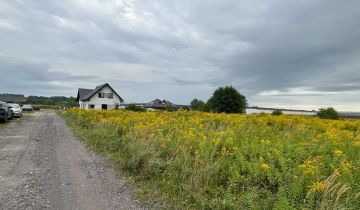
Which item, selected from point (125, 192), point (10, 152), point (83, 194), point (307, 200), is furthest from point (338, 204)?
point (10, 152)

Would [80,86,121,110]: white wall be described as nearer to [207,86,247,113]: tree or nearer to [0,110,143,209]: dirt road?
[207,86,247,113]: tree

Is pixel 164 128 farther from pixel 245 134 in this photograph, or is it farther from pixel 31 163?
pixel 31 163

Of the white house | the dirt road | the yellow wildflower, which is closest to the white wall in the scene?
the white house

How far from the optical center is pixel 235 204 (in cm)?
531

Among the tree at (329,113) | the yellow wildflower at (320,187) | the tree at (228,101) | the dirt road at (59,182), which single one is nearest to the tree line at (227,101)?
the tree at (228,101)

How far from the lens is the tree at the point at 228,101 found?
199 ft

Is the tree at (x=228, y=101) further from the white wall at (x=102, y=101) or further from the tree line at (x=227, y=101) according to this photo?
the white wall at (x=102, y=101)

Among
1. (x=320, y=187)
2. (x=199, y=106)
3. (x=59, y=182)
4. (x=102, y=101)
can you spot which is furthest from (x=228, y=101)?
(x=320, y=187)

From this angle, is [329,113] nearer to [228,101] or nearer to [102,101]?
[228,101]

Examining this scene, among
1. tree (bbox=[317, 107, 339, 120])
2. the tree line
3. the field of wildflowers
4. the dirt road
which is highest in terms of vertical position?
the tree line

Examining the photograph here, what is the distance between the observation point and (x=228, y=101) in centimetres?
6122

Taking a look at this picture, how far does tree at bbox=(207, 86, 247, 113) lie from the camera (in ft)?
199

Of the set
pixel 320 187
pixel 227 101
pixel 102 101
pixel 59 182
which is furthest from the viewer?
pixel 102 101

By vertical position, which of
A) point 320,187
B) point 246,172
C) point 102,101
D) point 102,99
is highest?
point 102,99
